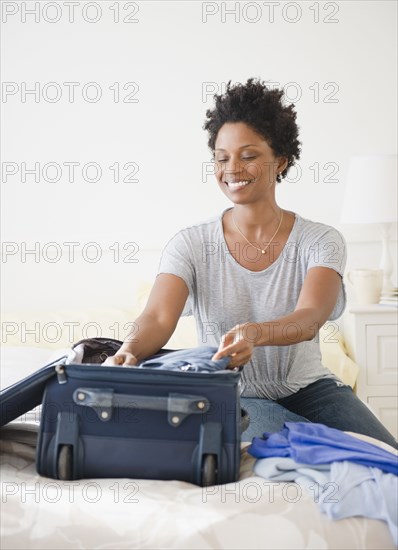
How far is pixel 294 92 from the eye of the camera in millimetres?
3357

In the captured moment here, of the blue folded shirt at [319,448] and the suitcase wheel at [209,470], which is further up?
the blue folded shirt at [319,448]

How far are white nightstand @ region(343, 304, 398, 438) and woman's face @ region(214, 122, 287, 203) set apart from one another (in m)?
1.23

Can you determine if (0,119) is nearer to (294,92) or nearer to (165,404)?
(294,92)

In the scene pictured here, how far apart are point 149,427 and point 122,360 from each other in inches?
9.5

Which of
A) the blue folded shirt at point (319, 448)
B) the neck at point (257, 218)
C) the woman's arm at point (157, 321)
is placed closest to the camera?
the blue folded shirt at point (319, 448)

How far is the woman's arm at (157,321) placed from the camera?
61.7 inches

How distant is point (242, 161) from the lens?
181cm

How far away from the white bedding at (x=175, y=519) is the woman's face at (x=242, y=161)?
2.65 feet

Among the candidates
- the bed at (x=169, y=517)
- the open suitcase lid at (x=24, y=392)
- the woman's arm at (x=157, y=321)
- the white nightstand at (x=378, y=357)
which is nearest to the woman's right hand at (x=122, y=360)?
the woman's arm at (x=157, y=321)

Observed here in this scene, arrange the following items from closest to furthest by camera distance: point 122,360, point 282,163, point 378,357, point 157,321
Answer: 1. point 122,360
2. point 157,321
3. point 282,163
4. point 378,357

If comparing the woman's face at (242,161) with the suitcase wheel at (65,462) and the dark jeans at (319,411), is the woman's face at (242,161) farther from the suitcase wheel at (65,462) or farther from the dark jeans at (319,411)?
the suitcase wheel at (65,462)

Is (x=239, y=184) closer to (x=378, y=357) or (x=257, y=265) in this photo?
(x=257, y=265)

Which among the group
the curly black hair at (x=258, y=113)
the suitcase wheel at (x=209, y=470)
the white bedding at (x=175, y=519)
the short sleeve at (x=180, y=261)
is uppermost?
the curly black hair at (x=258, y=113)

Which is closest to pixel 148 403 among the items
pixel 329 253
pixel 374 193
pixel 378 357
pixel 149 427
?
pixel 149 427
